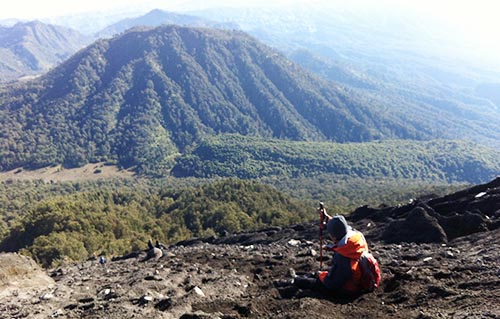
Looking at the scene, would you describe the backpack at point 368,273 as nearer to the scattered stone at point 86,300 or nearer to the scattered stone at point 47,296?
the scattered stone at point 86,300

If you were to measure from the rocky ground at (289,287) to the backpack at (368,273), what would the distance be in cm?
27

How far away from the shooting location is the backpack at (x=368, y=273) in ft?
31.3

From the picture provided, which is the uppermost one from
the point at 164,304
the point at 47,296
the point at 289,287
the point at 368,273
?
the point at 368,273

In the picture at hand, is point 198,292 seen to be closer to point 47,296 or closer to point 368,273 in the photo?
point 368,273

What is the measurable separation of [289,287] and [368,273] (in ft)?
7.63

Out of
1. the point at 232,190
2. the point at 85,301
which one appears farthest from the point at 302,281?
the point at 232,190

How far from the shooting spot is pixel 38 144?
189250 millimetres

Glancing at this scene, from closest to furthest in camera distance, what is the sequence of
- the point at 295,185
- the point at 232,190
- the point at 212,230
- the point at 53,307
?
the point at 53,307 → the point at 212,230 → the point at 232,190 → the point at 295,185

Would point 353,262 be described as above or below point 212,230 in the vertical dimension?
above

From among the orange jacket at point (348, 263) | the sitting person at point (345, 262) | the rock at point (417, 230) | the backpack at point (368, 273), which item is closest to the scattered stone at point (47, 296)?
the sitting person at point (345, 262)

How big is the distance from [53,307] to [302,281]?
718 centimetres

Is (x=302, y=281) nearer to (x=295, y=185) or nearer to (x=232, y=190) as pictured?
(x=232, y=190)

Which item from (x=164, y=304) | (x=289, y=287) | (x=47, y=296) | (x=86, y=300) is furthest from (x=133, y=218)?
(x=289, y=287)

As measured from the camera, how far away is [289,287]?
10977 millimetres
